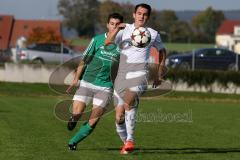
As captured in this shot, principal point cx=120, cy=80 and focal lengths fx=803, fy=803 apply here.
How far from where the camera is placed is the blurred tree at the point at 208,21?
536 ft

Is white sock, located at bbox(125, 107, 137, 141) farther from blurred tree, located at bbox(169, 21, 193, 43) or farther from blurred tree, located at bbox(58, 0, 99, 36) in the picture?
blurred tree, located at bbox(169, 21, 193, 43)

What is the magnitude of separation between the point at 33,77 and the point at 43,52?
32.6 feet

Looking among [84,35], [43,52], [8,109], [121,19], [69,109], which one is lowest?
[84,35]

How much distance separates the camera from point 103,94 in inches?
477

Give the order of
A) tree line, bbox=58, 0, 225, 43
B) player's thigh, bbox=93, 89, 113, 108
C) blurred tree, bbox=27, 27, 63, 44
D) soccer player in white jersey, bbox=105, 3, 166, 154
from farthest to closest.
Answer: tree line, bbox=58, 0, 225, 43, blurred tree, bbox=27, 27, 63, 44, player's thigh, bbox=93, 89, 113, 108, soccer player in white jersey, bbox=105, 3, 166, 154

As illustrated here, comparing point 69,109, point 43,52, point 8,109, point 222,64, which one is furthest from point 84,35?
point 69,109

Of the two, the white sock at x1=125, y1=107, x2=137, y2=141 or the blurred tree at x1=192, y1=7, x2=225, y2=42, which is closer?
the white sock at x1=125, y1=107, x2=137, y2=141

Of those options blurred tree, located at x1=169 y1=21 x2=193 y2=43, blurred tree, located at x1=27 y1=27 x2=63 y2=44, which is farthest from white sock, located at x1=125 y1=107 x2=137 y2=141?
blurred tree, located at x1=169 y1=21 x2=193 y2=43

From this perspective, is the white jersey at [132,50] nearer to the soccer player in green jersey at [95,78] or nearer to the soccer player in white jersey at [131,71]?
the soccer player in white jersey at [131,71]

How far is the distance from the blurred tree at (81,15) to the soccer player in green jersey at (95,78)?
353 ft

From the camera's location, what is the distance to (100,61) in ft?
39.7

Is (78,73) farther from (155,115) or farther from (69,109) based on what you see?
(155,115)

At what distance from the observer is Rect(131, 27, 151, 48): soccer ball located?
37.4 feet

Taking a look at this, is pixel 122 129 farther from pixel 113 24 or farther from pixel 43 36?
pixel 43 36
